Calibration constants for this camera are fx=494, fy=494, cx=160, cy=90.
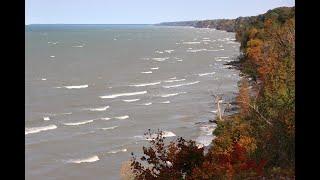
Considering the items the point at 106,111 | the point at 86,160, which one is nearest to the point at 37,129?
the point at 106,111

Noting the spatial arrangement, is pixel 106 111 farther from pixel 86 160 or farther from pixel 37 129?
pixel 86 160

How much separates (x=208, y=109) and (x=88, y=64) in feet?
128

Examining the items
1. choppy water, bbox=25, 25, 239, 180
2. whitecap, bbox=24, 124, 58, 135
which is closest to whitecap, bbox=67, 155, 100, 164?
choppy water, bbox=25, 25, 239, 180

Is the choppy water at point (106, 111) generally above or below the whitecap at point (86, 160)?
above

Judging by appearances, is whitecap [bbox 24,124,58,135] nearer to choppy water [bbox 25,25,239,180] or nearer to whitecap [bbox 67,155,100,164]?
choppy water [bbox 25,25,239,180]

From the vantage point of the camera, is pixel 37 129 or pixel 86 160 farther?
pixel 37 129

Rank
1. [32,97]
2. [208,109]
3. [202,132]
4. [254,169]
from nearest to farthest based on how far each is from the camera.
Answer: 1. [254,169]
2. [202,132]
3. [208,109]
4. [32,97]

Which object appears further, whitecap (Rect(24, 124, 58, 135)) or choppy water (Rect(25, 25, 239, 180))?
whitecap (Rect(24, 124, 58, 135))

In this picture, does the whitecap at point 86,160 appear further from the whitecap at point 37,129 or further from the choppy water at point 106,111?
the whitecap at point 37,129

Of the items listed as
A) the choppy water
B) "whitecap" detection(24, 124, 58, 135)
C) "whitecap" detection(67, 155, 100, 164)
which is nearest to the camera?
"whitecap" detection(67, 155, 100, 164)

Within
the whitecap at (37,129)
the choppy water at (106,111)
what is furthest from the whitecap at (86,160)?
the whitecap at (37,129)
